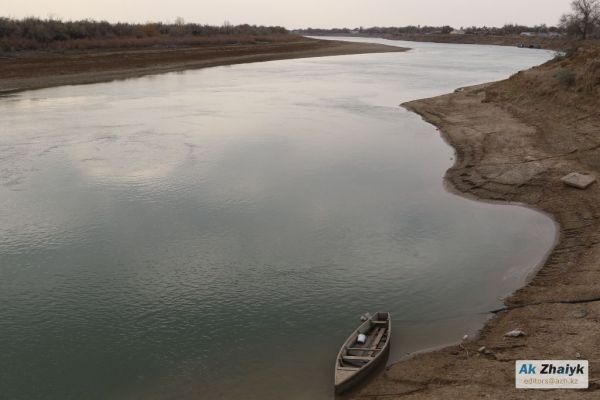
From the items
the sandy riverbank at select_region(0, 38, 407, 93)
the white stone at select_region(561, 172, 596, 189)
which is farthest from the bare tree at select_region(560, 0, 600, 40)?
the white stone at select_region(561, 172, 596, 189)

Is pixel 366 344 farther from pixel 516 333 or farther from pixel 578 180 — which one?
pixel 578 180

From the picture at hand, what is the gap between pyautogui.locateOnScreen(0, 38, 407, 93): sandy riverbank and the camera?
66.8m

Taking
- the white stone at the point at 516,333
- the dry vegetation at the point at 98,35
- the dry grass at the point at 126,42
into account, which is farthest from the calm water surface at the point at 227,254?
the dry vegetation at the point at 98,35

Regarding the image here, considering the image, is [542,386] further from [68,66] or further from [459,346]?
[68,66]

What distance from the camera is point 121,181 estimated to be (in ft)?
92.4

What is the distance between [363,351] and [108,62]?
79453 mm

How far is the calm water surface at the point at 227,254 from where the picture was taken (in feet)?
46.2

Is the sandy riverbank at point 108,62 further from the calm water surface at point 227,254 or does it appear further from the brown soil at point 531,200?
the brown soil at point 531,200

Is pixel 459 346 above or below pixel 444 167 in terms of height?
below

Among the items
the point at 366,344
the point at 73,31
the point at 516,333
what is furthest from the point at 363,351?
the point at 73,31

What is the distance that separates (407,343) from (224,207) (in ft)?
40.6

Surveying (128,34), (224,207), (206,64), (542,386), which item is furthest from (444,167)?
(128,34)

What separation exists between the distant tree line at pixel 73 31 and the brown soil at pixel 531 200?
66.8 metres

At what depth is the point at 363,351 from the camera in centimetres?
1385
